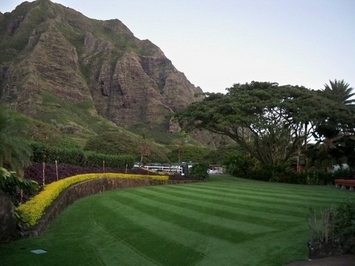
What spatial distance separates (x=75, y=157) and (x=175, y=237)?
16870 mm

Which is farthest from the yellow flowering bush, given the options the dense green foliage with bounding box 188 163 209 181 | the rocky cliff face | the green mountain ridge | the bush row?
the rocky cliff face

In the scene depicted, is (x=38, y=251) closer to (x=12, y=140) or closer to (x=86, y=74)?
(x=12, y=140)

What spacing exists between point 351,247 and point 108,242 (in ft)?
16.0

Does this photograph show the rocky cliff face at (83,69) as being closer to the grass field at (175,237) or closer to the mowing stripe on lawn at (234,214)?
the mowing stripe on lawn at (234,214)

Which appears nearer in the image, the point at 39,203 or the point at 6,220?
the point at 6,220

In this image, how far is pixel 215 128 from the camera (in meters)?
32.8

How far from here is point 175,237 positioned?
27.1 ft

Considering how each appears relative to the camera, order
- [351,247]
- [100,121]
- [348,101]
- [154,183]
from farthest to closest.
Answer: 1. [100,121]
2. [348,101]
3. [154,183]
4. [351,247]

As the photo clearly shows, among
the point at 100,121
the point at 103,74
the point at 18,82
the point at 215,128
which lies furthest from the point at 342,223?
the point at 103,74

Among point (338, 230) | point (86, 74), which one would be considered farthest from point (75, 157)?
point (86, 74)

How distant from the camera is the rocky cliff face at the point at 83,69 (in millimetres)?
121000

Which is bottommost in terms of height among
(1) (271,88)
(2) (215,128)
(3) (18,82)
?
(2) (215,128)

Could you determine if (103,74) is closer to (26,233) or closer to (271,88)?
(271,88)

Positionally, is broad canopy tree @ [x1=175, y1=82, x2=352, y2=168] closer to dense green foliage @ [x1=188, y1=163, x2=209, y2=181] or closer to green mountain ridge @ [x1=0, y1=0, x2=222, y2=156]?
dense green foliage @ [x1=188, y1=163, x2=209, y2=181]
